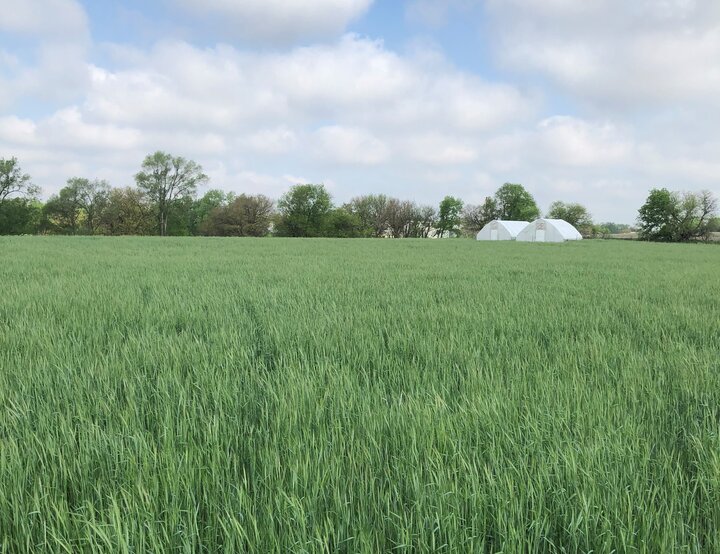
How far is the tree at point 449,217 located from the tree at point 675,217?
1347 inches

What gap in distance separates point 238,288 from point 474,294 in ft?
12.7

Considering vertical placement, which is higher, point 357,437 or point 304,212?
point 304,212

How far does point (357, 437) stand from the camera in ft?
5.88

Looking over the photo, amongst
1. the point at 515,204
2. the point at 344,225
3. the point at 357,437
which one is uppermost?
the point at 515,204

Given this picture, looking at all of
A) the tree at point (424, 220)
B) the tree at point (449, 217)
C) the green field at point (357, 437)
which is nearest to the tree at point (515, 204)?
the tree at point (449, 217)

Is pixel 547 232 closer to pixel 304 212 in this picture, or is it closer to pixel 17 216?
pixel 304 212

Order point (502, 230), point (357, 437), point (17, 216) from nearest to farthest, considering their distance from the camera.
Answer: point (357, 437), point (17, 216), point (502, 230)

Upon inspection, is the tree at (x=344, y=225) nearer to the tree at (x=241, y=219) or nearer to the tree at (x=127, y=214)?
the tree at (x=241, y=219)

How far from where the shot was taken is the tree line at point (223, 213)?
213ft

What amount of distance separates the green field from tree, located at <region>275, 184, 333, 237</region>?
70.5 metres

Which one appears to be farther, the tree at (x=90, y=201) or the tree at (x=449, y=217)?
the tree at (x=449, y=217)

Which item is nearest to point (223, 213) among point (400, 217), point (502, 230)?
point (400, 217)

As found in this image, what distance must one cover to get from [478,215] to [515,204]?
27.9 feet

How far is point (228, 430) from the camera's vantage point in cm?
184
